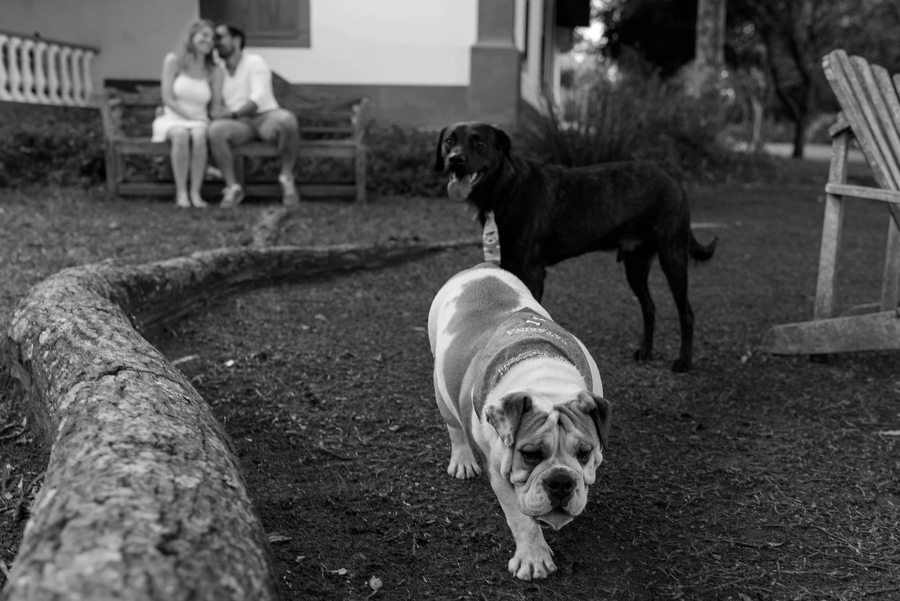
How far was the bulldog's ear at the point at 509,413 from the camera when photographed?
8.19 ft

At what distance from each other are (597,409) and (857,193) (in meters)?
3.23

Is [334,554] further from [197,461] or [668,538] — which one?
[668,538]

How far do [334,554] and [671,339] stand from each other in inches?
134

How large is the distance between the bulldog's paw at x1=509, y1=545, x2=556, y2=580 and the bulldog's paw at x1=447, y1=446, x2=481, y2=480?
2.28 ft

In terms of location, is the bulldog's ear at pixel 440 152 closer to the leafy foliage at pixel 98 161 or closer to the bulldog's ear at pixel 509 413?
the bulldog's ear at pixel 509 413

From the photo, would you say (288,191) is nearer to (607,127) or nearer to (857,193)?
(607,127)

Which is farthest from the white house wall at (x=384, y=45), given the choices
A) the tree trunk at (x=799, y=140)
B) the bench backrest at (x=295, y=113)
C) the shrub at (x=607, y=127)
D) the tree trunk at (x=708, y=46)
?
the tree trunk at (x=799, y=140)

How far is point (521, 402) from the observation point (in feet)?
8.21

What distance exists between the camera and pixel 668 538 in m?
3.07

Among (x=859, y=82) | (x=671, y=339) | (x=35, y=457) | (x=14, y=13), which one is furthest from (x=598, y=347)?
(x=14, y=13)

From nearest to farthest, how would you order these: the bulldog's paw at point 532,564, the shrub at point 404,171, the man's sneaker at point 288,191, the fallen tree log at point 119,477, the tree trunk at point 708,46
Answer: the fallen tree log at point 119,477 → the bulldog's paw at point 532,564 → the man's sneaker at point 288,191 → the shrub at point 404,171 → the tree trunk at point 708,46

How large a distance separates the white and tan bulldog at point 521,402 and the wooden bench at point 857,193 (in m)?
2.47

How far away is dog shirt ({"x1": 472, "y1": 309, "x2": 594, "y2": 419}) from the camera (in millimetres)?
2791

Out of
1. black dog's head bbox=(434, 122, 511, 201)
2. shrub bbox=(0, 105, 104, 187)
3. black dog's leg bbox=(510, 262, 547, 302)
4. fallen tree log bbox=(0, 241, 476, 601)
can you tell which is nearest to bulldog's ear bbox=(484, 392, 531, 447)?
fallen tree log bbox=(0, 241, 476, 601)
